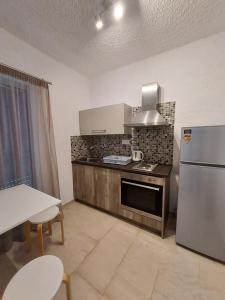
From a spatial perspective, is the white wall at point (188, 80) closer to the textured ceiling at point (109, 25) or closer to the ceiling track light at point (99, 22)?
the textured ceiling at point (109, 25)

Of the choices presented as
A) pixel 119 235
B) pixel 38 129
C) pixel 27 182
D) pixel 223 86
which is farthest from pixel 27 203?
pixel 223 86

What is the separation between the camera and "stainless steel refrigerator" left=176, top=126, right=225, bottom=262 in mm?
1296

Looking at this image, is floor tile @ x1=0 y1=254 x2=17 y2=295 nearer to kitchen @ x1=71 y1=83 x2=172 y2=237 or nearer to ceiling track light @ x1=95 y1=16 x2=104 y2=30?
kitchen @ x1=71 y1=83 x2=172 y2=237

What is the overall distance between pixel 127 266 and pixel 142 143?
5.72ft

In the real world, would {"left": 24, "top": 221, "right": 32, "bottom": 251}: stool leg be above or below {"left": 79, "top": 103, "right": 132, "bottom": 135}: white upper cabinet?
below

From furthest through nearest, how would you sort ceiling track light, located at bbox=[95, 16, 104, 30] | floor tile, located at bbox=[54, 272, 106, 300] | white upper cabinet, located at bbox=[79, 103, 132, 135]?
1. white upper cabinet, located at bbox=[79, 103, 132, 135]
2. ceiling track light, located at bbox=[95, 16, 104, 30]
3. floor tile, located at bbox=[54, 272, 106, 300]

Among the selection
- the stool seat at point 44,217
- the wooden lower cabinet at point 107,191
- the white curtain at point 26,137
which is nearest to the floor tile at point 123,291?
the wooden lower cabinet at point 107,191

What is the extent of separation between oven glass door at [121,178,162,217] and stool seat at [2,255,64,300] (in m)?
1.22

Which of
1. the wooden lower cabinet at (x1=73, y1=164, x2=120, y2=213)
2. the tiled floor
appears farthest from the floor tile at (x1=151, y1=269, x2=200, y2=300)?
the wooden lower cabinet at (x1=73, y1=164, x2=120, y2=213)

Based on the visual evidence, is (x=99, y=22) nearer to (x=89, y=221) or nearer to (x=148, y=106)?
(x=148, y=106)

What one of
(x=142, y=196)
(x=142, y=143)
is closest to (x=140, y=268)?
(x=142, y=196)

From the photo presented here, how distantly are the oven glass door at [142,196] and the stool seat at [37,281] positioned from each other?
1215mm

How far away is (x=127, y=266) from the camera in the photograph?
1.39m

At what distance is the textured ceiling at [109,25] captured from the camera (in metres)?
1.29
